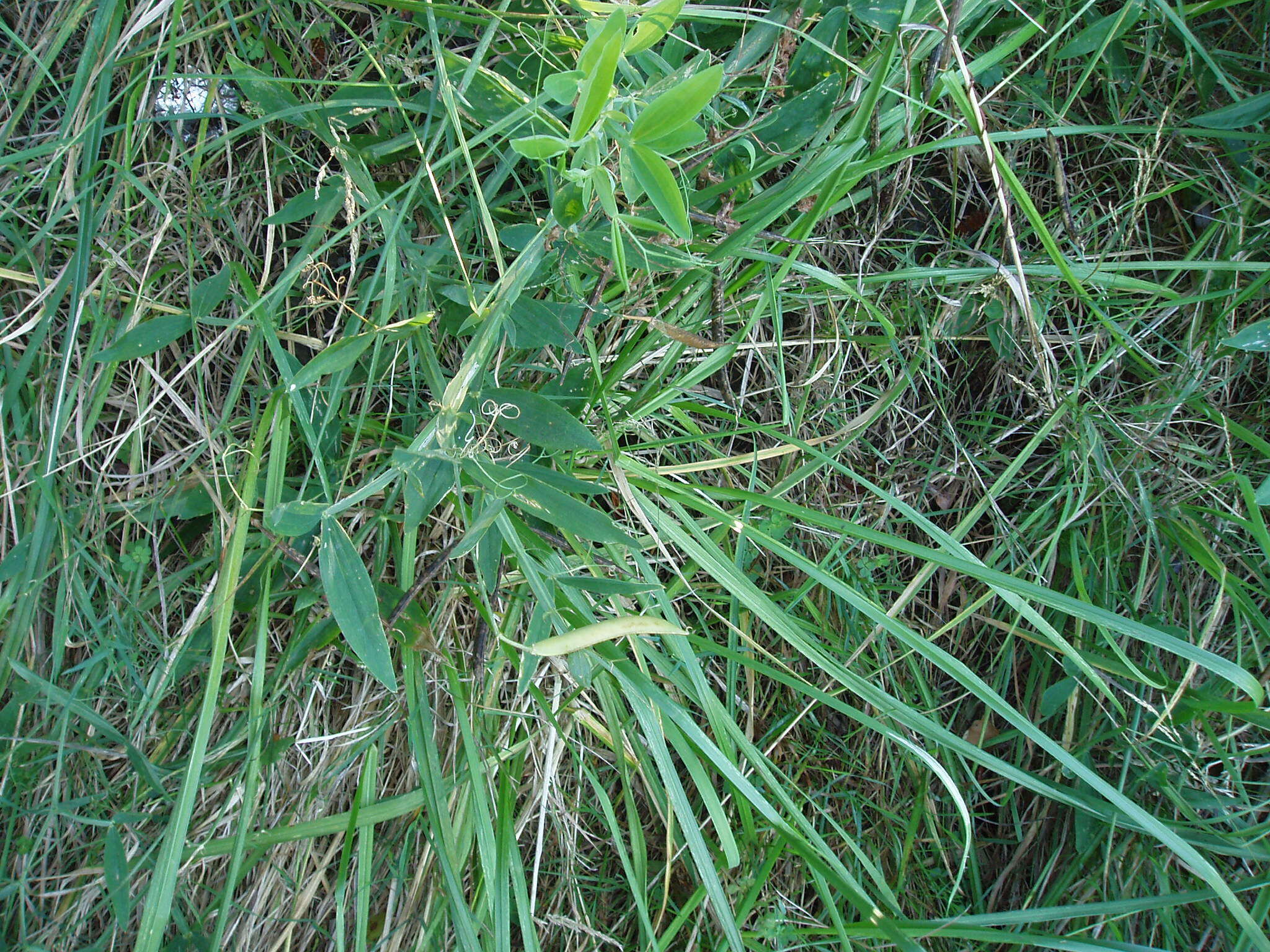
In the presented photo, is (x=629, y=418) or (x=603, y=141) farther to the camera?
(x=629, y=418)

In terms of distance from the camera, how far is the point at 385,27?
3.77 feet

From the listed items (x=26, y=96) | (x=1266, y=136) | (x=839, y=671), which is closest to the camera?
(x=839, y=671)

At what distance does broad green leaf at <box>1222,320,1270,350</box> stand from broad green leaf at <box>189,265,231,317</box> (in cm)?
142

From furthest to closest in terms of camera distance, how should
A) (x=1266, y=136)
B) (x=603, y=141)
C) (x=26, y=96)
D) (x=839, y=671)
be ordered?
(x=1266, y=136)
(x=26, y=96)
(x=839, y=671)
(x=603, y=141)

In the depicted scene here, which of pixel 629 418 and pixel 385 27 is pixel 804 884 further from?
pixel 385 27

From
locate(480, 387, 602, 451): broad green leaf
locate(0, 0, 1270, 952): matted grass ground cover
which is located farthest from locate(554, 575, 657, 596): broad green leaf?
locate(480, 387, 602, 451): broad green leaf

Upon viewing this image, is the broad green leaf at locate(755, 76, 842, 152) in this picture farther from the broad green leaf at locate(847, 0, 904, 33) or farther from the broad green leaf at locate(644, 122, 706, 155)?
the broad green leaf at locate(644, 122, 706, 155)

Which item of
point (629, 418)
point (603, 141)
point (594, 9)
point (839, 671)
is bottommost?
point (839, 671)

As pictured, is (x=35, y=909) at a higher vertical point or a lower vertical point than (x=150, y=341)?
lower

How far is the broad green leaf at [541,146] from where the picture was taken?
0.69m

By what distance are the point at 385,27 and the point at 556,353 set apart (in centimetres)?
53

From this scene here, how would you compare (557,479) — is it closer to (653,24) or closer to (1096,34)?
(653,24)

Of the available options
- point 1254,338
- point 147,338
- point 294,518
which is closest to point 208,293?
point 147,338

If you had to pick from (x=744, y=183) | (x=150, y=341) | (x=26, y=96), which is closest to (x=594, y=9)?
(x=744, y=183)
